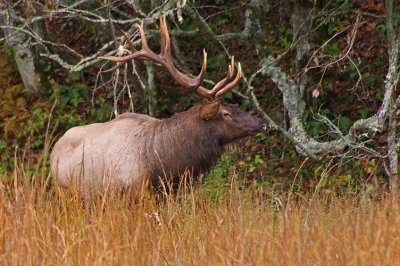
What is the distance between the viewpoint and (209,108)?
946cm

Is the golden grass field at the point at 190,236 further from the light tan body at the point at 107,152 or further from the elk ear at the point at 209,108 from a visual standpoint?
the elk ear at the point at 209,108

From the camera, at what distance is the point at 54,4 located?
28.1ft

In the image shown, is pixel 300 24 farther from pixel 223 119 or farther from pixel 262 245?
pixel 262 245

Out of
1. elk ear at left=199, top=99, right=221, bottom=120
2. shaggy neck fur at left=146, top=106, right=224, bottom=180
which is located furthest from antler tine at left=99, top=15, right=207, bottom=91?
shaggy neck fur at left=146, top=106, right=224, bottom=180

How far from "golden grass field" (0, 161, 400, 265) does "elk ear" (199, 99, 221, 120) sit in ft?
7.62

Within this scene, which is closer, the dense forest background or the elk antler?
the elk antler

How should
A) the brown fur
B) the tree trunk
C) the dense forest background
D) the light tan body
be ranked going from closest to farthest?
1. the light tan body
2. the brown fur
3. the dense forest background
4. the tree trunk

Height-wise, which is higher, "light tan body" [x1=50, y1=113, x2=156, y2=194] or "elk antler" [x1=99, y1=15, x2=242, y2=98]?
"elk antler" [x1=99, y1=15, x2=242, y2=98]

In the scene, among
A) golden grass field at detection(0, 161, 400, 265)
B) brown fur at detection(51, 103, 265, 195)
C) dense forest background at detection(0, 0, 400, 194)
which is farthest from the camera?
dense forest background at detection(0, 0, 400, 194)

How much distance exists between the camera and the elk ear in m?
9.45

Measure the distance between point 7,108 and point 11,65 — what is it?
72 centimetres

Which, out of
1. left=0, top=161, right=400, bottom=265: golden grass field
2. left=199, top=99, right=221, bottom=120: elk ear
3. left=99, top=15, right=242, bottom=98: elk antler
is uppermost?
left=99, top=15, right=242, bottom=98: elk antler

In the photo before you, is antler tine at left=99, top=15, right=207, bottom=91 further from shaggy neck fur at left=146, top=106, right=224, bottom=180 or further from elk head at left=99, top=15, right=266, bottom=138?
shaggy neck fur at left=146, top=106, right=224, bottom=180

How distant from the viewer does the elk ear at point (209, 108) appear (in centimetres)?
945
